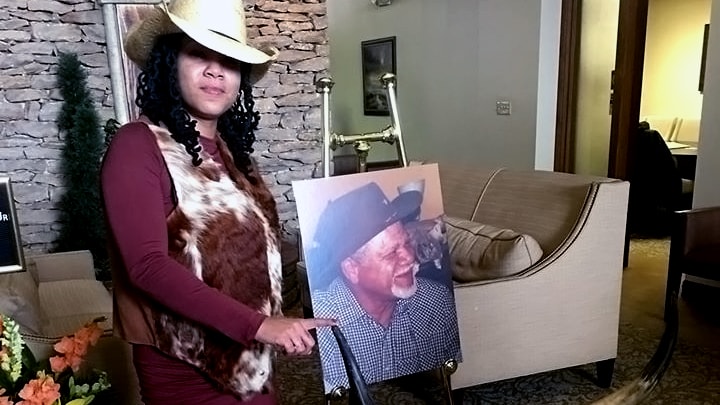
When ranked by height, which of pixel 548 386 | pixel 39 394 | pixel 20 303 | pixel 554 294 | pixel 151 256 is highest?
pixel 151 256

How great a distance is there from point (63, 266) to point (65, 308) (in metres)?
0.72

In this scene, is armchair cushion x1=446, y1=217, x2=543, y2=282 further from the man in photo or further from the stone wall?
the stone wall

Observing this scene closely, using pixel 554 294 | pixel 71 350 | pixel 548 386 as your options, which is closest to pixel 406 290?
pixel 554 294

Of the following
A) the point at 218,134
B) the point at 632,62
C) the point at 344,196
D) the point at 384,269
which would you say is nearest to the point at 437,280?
the point at 384,269

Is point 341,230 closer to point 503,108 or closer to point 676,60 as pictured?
point 503,108

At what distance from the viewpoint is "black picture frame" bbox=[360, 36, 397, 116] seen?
5927 mm

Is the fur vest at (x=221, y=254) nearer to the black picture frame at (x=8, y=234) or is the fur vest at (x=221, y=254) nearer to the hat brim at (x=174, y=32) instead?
the hat brim at (x=174, y=32)

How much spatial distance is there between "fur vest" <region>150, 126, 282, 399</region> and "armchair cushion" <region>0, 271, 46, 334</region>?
33.5 inches

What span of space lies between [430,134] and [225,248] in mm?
4515

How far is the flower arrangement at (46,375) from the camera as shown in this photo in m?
1.08

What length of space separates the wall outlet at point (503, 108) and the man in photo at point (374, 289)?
3015mm

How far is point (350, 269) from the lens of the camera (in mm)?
1660

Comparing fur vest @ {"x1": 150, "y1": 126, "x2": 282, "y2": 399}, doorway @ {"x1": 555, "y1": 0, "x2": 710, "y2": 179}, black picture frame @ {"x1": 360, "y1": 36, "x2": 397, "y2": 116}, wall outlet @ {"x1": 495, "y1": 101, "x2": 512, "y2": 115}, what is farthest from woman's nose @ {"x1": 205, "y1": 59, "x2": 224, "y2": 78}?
black picture frame @ {"x1": 360, "y1": 36, "x2": 397, "y2": 116}

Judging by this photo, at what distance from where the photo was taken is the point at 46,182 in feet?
12.7
